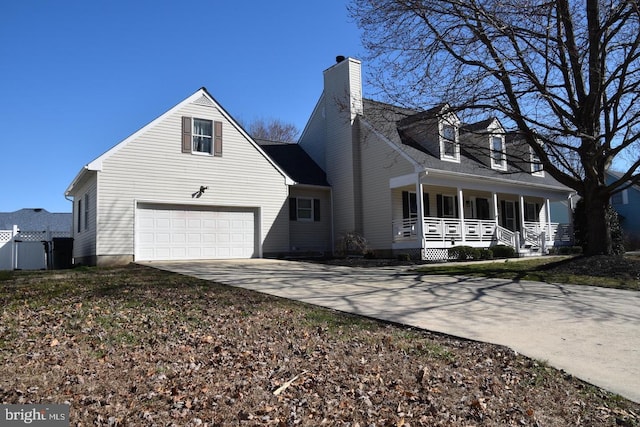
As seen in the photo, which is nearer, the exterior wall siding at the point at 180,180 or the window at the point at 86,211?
the exterior wall siding at the point at 180,180

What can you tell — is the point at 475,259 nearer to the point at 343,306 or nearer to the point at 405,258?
the point at 405,258

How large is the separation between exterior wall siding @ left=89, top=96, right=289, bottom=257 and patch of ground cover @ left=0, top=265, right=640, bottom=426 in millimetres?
9858

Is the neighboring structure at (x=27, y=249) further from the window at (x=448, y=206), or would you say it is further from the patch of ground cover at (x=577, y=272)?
the window at (x=448, y=206)

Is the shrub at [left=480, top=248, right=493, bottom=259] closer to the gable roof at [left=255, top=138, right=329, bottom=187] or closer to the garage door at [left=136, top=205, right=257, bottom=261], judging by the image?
the gable roof at [left=255, top=138, right=329, bottom=187]

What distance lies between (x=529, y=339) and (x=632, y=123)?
968 centimetres

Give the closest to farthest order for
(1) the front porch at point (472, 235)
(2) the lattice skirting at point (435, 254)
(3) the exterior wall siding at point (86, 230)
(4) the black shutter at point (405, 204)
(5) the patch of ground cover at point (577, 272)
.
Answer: (5) the patch of ground cover at point (577, 272)
(3) the exterior wall siding at point (86, 230)
(2) the lattice skirting at point (435, 254)
(1) the front porch at point (472, 235)
(4) the black shutter at point (405, 204)

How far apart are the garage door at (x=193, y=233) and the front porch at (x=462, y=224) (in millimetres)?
6257

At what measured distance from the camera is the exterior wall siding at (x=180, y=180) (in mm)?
16250

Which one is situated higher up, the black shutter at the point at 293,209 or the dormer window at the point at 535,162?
the dormer window at the point at 535,162

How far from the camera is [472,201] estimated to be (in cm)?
2408

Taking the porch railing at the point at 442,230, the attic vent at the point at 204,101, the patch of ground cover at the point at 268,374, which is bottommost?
the patch of ground cover at the point at 268,374

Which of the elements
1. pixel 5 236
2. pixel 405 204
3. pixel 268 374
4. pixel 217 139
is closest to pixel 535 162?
pixel 405 204

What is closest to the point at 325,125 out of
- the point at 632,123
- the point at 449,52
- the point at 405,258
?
the point at 405,258

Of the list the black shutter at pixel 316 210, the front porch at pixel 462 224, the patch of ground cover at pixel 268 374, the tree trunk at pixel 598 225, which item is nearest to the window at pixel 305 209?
the black shutter at pixel 316 210
